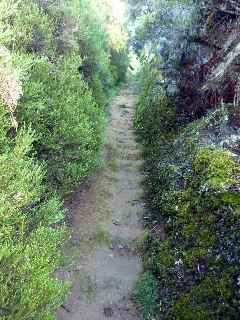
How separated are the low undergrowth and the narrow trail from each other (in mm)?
414

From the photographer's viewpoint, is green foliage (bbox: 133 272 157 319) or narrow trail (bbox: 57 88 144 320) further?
narrow trail (bbox: 57 88 144 320)

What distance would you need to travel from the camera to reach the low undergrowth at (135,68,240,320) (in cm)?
635

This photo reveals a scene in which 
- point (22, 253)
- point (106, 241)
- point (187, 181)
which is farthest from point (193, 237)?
point (22, 253)

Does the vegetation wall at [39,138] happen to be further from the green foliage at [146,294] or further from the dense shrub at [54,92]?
the green foliage at [146,294]

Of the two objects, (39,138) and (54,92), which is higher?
(54,92)

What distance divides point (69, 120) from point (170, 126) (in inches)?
152

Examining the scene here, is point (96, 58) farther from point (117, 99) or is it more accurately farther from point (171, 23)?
point (117, 99)

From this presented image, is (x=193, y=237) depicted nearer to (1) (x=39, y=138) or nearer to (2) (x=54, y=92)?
(1) (x=39, y=138)

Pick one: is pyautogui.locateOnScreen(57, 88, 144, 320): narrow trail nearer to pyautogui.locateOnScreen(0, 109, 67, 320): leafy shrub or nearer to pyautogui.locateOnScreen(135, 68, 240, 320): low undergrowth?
pyautogui.locateOnScreen(135, 68, 240, 320): low undergrowth

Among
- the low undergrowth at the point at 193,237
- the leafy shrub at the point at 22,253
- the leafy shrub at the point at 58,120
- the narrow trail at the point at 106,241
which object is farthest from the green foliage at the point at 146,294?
the leafy shrub at the point at 58,120

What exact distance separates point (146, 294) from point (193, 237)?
1.48 m

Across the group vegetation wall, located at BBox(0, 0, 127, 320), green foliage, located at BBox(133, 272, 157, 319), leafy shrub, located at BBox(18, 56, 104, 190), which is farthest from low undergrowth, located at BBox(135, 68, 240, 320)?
leafy shrub, located at BBox(18, 56, 104, 190)

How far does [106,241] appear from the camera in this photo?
30.8 ft

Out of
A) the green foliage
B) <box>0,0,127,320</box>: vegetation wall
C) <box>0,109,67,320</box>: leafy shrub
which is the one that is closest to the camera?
<box>0,109,67,320</box>: leafy shrub
